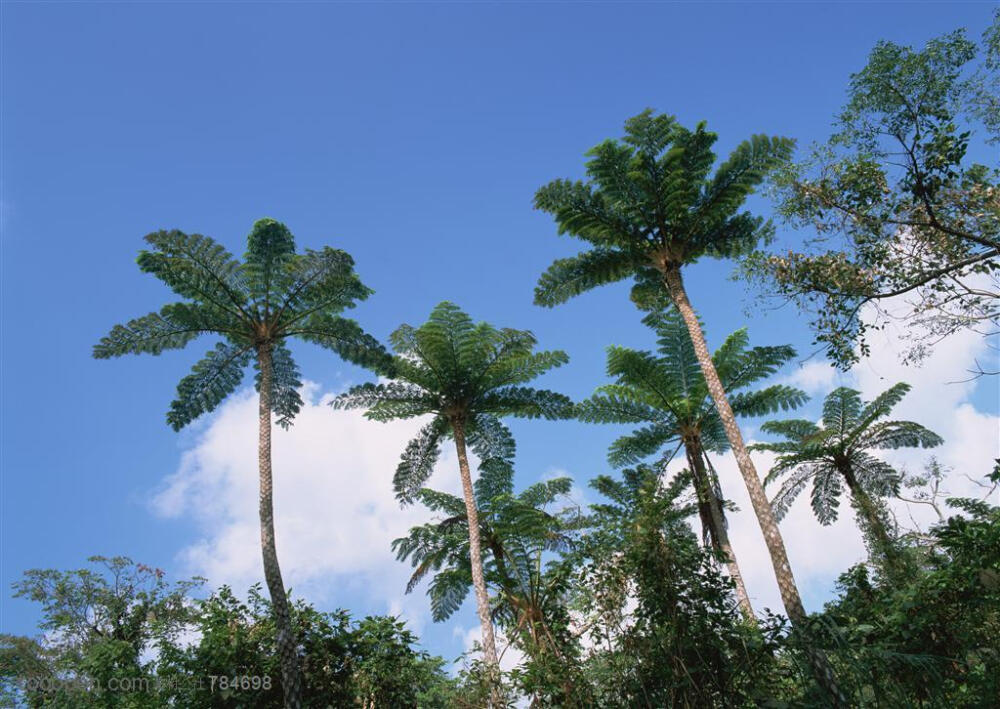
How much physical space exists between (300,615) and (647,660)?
21.5 ft

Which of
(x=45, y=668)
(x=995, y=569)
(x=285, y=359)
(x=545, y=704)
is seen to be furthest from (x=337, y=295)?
(x=45, y=668)

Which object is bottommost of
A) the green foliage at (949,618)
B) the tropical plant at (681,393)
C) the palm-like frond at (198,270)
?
the green foliage at (949,618)

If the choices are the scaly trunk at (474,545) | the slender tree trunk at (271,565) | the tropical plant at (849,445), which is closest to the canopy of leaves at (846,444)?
the tropical plant at (849,445)

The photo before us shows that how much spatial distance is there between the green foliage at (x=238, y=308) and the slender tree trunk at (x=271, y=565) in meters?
0.96

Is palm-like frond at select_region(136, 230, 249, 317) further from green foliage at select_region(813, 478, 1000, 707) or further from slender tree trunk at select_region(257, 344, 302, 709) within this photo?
green foliage at select_region(813, 478, 1000, 707)

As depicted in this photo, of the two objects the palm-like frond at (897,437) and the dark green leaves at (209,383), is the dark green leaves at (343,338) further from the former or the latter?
the palm-like frond at (897,437)

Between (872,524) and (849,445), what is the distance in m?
3.02

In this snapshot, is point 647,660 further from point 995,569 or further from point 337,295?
point 337,295

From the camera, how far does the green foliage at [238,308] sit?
12344 millimetres

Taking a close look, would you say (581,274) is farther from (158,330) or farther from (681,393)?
(158,330)

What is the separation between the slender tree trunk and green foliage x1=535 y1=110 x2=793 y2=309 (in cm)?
706

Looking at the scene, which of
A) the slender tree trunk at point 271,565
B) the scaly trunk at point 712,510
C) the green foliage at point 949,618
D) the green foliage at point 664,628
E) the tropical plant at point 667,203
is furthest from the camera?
the scaly trunk at point 712,510

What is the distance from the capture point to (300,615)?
9844mm

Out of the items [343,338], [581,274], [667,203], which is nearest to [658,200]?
[667,203]
